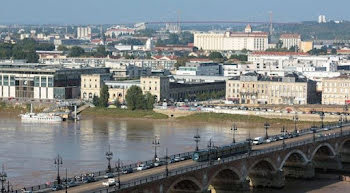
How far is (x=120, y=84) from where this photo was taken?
163 ft

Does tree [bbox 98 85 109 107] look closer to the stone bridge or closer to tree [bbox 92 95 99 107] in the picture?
tree [bbox 92 95 99 107]

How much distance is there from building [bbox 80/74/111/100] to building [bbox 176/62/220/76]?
9735 mm

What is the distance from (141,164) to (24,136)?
13513mm

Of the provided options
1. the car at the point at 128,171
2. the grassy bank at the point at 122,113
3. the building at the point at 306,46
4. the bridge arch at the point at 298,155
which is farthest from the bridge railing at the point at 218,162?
the building at the point at 306,46

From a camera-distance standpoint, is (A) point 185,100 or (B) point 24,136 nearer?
(B) point 24,136

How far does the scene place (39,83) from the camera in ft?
164

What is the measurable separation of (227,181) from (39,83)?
88.7ft

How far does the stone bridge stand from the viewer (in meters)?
21.1

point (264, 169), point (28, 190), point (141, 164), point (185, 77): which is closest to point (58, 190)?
point (28, 190)

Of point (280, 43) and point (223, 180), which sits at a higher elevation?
point (280, 43)

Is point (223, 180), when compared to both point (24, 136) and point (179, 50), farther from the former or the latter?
point (179, 50)

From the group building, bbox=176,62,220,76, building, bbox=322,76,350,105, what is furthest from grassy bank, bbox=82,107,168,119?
building, bbox=176,62,220,76

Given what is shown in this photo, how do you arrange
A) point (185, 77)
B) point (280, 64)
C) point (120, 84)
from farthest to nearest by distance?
point (280, 64)
point (185, 77)
point (120, 84)

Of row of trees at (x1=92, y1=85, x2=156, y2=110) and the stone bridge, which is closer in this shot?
the stone bridge
